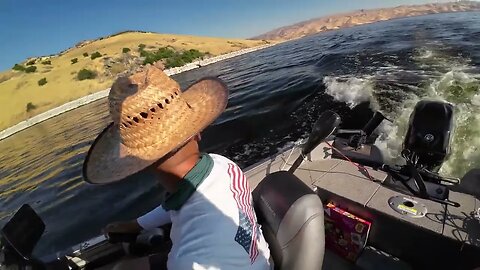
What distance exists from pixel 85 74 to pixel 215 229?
58.3 meters

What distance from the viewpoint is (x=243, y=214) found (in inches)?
53.6

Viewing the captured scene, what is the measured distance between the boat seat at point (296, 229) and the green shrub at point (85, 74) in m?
56.7

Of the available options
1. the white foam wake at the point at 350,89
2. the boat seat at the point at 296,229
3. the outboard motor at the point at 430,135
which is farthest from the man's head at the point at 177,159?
the white foam wake at the point at 350,89

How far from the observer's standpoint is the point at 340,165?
3521mm

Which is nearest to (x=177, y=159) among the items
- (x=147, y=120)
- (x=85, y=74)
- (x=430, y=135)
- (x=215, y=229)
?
(x=147, y=120)

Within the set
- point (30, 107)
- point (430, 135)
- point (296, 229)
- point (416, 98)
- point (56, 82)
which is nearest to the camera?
point (296, 229)

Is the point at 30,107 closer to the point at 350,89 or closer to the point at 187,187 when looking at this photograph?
the point at 350,89

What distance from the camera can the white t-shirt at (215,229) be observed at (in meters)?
1.13

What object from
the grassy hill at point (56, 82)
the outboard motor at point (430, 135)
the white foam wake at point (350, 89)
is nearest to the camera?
the outboard motor at point (430, 135)

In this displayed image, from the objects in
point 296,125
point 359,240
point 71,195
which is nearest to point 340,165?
point 359,240

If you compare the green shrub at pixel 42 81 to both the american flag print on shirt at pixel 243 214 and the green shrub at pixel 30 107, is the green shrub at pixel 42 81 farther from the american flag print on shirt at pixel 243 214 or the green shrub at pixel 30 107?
the american flag print on shirt at pixel 243 214

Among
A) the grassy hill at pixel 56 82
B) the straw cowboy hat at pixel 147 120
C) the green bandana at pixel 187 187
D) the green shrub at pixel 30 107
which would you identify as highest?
the straw cowboy hat at pixel 147 120

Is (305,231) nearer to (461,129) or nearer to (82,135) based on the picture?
(461,129)

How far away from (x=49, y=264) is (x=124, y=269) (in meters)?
0.86
